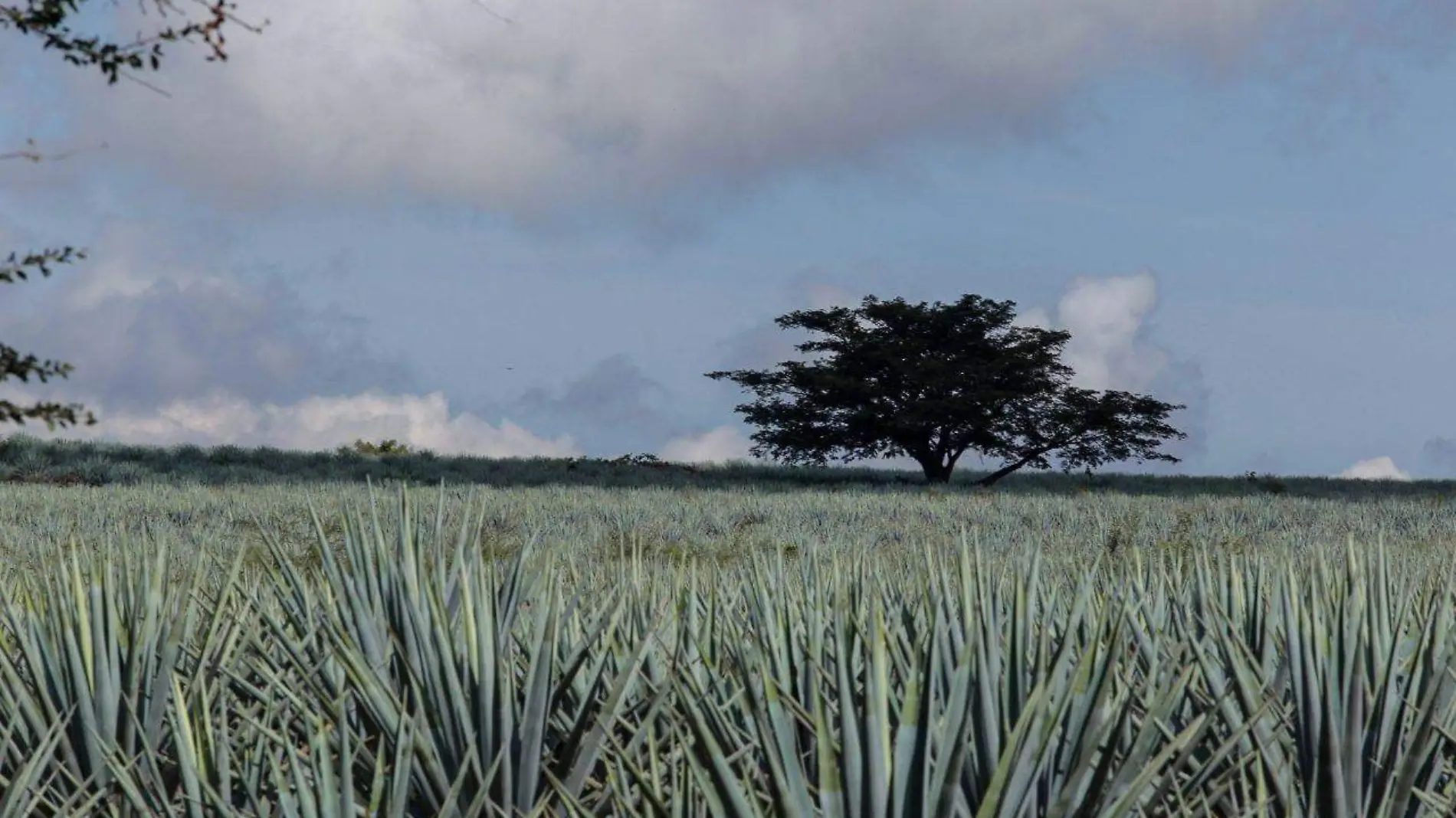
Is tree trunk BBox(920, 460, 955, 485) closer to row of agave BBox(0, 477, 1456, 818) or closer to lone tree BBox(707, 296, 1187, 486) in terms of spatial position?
lone tree BBox(707, 296, 1187, 486)

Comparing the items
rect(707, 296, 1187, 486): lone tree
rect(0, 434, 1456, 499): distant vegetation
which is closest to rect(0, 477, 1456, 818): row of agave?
rect(0, 434, 1456, 499): distant vegetation

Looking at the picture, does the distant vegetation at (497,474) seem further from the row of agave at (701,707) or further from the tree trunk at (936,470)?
the row of agave at (701,707)

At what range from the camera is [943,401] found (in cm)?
2603

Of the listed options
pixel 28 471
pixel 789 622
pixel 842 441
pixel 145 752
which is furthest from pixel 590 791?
pixel 842 441

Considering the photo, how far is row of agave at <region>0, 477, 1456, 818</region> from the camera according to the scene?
1.63m

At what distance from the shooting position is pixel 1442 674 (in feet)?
6.76

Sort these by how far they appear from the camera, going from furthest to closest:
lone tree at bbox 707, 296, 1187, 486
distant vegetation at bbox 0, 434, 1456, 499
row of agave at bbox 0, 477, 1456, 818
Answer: lone tree at bbox 707, 296, 1187, 486 < distant vegetation at bbox 0, 434, 1456, 499 < row of agave at bbox 0, 477, 1456, 818

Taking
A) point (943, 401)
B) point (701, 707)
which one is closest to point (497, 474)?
point (943, 401)

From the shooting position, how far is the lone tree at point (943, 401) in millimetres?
26422

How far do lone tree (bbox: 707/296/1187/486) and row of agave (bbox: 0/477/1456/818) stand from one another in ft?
76.0

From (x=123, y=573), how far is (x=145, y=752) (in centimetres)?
96

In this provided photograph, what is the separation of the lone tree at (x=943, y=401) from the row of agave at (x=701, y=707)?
912 inches

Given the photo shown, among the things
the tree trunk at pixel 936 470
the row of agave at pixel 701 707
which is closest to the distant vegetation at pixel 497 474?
the tree trunk at pixel 936 470

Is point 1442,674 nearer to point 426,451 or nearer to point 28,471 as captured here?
point 28,471
